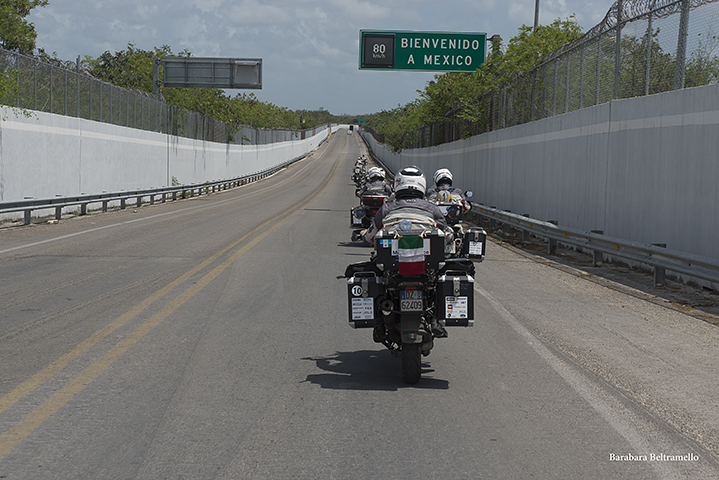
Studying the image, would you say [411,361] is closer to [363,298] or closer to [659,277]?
[363,298]

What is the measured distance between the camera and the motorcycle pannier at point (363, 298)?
6636 mm

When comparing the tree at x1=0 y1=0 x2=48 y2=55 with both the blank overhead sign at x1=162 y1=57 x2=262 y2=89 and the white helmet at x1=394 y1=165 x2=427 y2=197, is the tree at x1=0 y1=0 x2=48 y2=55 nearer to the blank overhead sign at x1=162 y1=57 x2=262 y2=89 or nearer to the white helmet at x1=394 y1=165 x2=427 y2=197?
the blank overhead sign at x1=162 y1=57 x2=262 y2=89

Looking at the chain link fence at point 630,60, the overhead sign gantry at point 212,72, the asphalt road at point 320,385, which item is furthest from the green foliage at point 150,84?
the asphalt road at point 320,385

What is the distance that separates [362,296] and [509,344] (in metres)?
2.25

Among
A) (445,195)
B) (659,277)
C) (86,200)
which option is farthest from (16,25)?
(659,277)

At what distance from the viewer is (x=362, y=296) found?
6.64m

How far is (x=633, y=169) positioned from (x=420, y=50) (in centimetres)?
1917

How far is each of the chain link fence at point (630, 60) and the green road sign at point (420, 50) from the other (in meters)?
6.53

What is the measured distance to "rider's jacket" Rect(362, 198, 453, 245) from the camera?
7090mm

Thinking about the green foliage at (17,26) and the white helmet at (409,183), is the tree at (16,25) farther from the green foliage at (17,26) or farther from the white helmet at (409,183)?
the white helmet at (409,183)

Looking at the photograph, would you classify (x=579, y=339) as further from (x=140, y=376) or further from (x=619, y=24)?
(x=619, y=24)

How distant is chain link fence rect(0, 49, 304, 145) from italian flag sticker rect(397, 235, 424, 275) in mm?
20171

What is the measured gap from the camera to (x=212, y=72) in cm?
5291

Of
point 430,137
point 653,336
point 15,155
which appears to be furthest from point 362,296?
point 430,137
